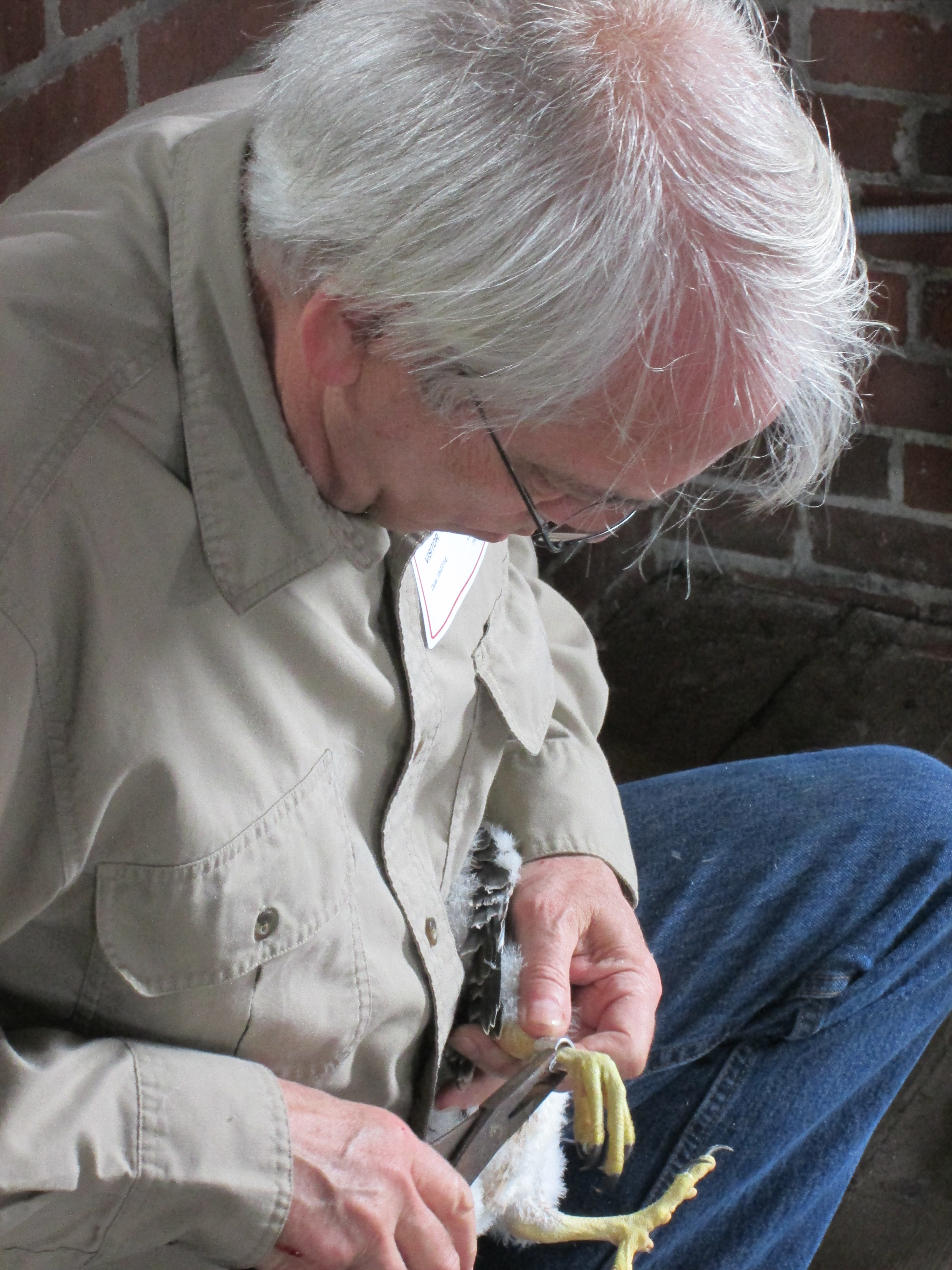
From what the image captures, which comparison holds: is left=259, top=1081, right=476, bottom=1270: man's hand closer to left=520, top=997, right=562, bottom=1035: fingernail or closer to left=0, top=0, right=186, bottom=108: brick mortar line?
left=520, top=997, right=562, bottom=1035: fingernail

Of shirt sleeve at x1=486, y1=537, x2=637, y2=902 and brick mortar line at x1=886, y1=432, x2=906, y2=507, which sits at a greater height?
shirt sleeve at x1=486, y1=537, x2=637, y2=902

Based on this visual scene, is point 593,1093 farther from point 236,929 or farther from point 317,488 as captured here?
point 317,488

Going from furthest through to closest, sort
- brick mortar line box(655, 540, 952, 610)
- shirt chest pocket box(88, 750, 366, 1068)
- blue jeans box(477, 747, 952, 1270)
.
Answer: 1. brick mortar line box(655, 540, 952, 610)
2. blue jeans box(477, 747, 952, 1270)
3. shirt chest pocket box(88, 750, 366, 1068)

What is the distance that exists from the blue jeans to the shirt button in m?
0.42

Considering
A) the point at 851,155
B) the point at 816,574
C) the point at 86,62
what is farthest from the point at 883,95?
the point at 86,62

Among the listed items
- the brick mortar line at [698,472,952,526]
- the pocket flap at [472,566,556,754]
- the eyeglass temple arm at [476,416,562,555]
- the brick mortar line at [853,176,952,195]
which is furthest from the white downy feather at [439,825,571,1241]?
the brick mortar line at [853,176,952,195]

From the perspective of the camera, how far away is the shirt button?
2.44ft

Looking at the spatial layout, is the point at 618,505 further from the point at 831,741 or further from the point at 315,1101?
the point at 831,741

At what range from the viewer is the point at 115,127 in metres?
0.83

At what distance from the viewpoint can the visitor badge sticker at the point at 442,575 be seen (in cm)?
85

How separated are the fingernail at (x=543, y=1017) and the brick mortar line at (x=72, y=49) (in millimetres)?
740

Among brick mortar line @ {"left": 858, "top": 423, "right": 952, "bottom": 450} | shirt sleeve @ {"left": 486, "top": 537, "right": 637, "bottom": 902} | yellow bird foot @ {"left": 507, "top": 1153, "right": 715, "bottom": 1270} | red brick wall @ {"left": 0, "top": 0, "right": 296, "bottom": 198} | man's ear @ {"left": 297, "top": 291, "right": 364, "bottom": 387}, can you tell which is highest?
red brick wall @ {"left": 0, "top": 0, "right": 296, "bottom": 198}

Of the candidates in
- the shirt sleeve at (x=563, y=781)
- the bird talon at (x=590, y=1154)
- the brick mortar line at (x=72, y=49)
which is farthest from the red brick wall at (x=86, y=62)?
the bird talon at (x=590, y=1154)

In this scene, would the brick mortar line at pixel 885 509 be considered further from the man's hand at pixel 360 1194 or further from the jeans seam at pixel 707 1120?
the man's hand at pixel 360 1194
